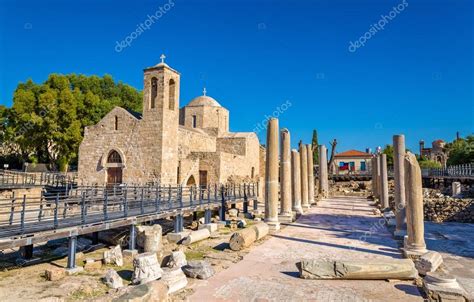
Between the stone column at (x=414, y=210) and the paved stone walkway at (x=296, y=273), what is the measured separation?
0.52 meters

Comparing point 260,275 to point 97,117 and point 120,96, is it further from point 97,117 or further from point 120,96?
point 120,96

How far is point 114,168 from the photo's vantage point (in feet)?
75.2

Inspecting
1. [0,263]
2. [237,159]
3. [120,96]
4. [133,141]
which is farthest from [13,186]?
[120,96]

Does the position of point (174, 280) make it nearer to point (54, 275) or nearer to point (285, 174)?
point (54, 275)

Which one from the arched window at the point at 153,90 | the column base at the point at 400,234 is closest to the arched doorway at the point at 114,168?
the arched window at the point at 153,90

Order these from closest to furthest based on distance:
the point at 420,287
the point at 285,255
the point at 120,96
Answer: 1. the point at 420,287
2. the point at 285,255
3. the point at 120,96

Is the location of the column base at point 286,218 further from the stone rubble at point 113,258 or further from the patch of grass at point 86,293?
the patch of grass at point 86,293

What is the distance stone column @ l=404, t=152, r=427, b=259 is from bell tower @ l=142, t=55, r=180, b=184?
15.0 meters

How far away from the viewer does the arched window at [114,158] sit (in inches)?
904

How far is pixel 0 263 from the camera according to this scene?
30.5 ft

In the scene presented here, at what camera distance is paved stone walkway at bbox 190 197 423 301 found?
6043 millimetres

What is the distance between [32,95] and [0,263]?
24752 mm

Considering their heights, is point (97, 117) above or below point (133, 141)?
above

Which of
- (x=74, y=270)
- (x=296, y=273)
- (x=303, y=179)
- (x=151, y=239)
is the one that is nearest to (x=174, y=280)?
(x=296, y=273)
